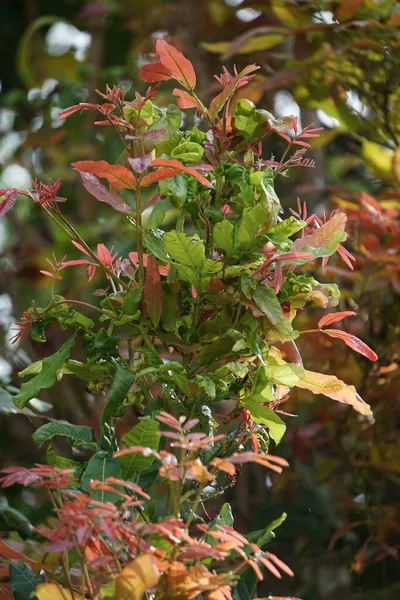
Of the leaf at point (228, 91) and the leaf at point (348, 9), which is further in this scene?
the leaf at point (348, 9)

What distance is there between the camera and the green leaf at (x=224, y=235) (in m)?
0.62

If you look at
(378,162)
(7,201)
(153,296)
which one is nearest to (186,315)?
(153,296)

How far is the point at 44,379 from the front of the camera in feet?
2.11

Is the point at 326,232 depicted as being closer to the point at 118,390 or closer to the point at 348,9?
the point at 118,390

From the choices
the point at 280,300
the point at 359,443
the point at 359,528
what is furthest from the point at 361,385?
the point at 280,300

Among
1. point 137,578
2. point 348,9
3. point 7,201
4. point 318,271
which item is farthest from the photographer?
point 318,271

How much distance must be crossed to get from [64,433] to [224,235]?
7.3 inches

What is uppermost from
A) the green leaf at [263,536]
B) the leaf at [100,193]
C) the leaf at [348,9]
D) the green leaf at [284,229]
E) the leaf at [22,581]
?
the leaf at [100,193]

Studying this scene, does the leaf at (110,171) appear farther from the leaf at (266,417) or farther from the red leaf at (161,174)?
the leaf at (266,417)

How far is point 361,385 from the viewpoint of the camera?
45.6 inches

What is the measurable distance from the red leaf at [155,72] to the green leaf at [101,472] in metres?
0.28

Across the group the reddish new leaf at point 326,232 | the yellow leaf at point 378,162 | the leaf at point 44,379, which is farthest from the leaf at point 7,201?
the yellow leaf at point 378,162

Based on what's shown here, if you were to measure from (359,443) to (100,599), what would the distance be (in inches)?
27.8

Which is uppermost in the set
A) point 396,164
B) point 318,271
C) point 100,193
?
point 100,193
